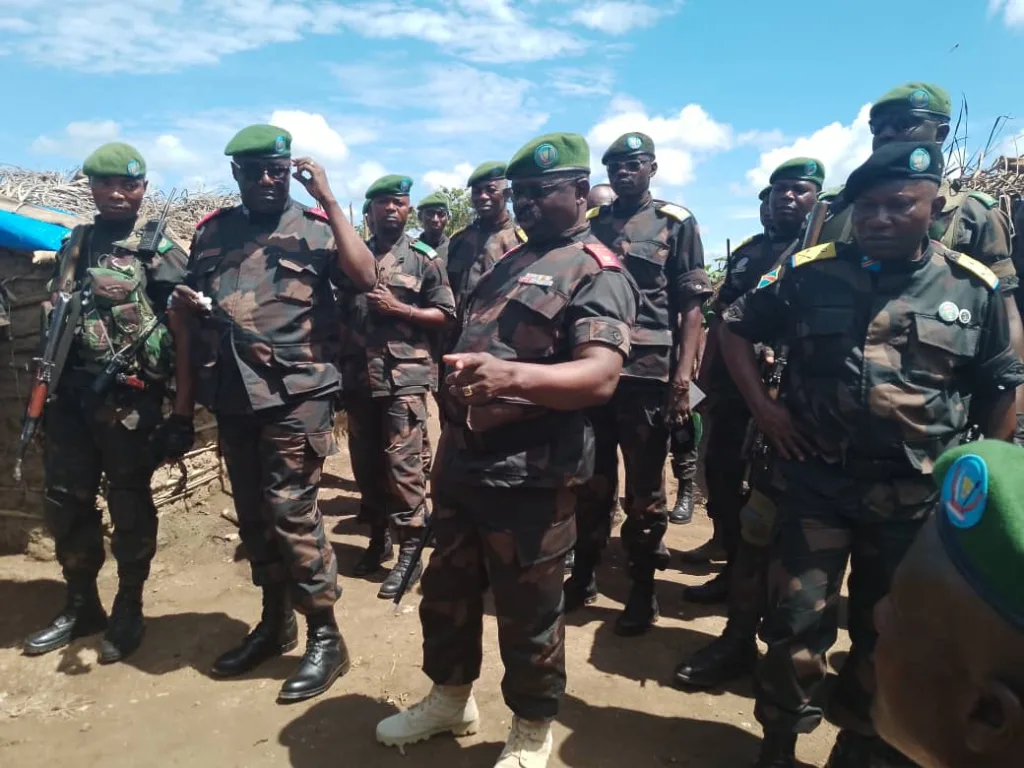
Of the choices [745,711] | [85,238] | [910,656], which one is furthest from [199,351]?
[910,656]

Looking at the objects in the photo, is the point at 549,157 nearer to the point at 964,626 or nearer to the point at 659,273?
the point at 659,273

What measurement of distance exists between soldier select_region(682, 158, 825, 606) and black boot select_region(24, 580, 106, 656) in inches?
128

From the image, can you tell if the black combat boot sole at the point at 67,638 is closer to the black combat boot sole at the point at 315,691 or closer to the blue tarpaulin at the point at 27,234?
the black combat boot sole at the point at 315,691

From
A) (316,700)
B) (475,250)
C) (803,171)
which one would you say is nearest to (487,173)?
(475,250)

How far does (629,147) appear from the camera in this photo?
386 centimetres

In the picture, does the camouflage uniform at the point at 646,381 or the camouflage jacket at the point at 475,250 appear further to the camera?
the camouflage jacket at the point at 475,250

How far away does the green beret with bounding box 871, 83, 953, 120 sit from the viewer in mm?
3404

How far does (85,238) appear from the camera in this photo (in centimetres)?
374

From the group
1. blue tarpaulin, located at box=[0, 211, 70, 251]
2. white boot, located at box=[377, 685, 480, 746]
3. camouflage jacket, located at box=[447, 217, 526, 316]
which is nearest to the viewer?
white boot, located at box=[377, 685, 480, 746]

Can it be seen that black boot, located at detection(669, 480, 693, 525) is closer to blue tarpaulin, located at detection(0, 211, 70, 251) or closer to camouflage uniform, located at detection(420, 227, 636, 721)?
camouflage uniform, located at detection(420, 227, 636, 721)

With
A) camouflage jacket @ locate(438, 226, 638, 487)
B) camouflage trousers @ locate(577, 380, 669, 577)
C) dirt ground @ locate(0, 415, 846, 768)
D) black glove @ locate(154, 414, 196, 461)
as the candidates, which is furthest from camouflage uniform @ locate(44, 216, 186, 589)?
camouflage trousers @ locate(577, 380, 669, 577)

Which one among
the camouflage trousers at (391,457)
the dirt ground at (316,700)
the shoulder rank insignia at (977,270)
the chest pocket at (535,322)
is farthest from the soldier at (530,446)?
the camouflage trousers at (391,457)

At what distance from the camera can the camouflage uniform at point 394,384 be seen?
449 centimetres

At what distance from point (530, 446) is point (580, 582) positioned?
1.98 meters
